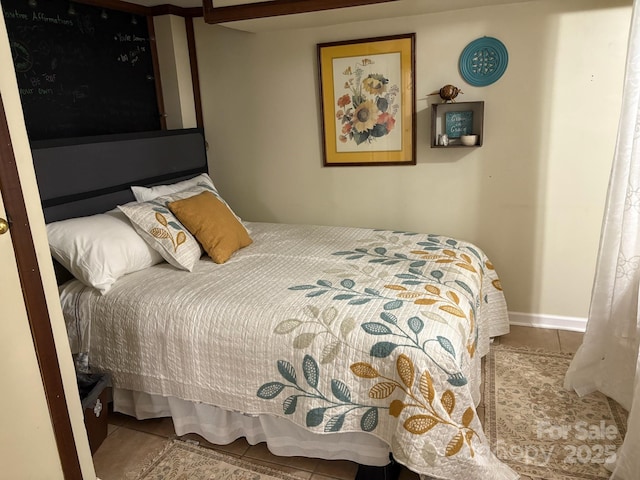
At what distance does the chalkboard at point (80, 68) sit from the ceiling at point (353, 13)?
33cm

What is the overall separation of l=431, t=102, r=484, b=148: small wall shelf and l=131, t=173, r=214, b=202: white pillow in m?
1.54

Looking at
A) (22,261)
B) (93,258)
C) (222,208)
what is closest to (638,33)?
(222,208)

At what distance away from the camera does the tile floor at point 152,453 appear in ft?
6.56

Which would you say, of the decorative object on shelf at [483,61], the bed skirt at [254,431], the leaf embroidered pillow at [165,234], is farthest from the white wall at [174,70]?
the bed skirt at [254,431]

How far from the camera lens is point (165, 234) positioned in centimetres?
253

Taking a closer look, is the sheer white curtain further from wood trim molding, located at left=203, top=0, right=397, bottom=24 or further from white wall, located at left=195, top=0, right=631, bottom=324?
wood trim molding, located at left=203, top=0, right=397, bottom=24

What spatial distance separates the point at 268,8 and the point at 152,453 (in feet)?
7.66

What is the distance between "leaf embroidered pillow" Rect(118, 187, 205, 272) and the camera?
8.24 feet

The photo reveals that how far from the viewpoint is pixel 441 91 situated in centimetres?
292

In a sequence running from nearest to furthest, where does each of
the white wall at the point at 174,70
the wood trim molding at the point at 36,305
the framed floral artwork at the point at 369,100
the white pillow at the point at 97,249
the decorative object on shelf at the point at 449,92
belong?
the wood trim molding at the point at 36,305
the white pillow at the point at 97,249
the decorative object on shelf at the point at 449,92
the framed floral artwork at the point at 369,100
the white wall at the point at 174,70

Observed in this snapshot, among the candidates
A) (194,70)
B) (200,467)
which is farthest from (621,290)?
(194,70)

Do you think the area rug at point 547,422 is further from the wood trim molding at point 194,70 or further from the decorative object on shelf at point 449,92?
the wood trim molding at point 194,70

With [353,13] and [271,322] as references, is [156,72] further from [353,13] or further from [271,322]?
[271,322]

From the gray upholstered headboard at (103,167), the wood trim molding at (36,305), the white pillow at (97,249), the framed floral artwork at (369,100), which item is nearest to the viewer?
the wood trim molding at (36,305)
